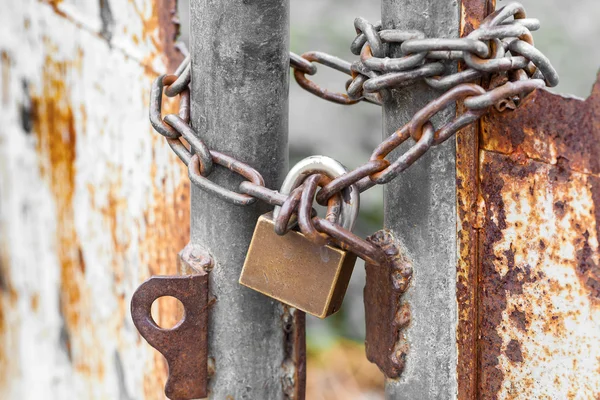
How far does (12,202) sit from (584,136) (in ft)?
4.76

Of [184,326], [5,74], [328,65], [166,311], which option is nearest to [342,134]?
[5,74]

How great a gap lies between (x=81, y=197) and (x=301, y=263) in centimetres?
85

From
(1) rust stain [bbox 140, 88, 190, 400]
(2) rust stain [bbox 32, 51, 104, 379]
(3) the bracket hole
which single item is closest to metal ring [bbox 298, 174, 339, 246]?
(1) rust stain [bbox 140, 88, 190, 400]

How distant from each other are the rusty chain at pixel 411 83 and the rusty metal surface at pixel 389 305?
33 mm

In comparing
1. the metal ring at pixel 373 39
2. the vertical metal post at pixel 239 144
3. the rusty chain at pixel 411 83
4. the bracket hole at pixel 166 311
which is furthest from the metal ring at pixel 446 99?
the bracket hole at pixel 166 311

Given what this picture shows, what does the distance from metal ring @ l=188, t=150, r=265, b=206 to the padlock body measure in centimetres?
5

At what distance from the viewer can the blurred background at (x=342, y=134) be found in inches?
124

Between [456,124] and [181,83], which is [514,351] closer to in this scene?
[456,124]

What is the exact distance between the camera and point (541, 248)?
2.45 ft

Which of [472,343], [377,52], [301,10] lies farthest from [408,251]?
[301,10]

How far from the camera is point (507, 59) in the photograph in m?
0.70

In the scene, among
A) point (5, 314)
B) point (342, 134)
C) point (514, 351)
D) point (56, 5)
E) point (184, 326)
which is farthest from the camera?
point (342, 134)

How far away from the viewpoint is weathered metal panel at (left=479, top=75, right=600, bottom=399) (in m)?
0.71

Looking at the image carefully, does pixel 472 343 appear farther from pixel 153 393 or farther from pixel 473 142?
pixel 153 393
